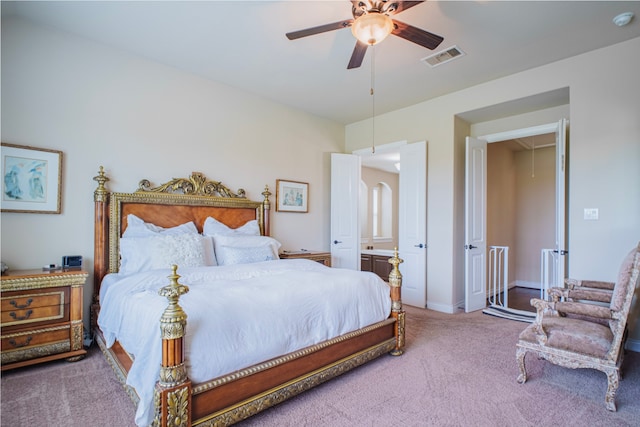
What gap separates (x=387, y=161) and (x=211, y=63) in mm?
4795

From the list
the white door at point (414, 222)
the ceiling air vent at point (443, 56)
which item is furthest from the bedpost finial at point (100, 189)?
the white door at point (414, 222)

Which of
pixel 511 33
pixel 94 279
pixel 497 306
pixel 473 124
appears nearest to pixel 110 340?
pixel 94 279

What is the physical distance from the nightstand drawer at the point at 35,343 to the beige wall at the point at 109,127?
1.79ft

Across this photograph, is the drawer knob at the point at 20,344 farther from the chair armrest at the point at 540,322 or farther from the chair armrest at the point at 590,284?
the chair armrest at the point at 590,284

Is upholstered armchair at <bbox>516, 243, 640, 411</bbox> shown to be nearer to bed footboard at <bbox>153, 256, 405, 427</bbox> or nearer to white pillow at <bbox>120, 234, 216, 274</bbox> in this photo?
bed footboard at <bbox>153, 256, 405, 427</bbox>

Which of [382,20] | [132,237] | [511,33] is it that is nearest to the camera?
[382,20]

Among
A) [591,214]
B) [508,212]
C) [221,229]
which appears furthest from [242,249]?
[508,212]

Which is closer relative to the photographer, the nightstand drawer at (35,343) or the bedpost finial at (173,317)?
the bedpost finial at (173,317)

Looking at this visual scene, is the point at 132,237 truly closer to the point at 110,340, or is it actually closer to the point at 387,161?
the point at 110,340

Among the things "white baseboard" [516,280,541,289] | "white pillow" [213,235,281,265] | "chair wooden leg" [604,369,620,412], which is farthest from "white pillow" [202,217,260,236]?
"white baseboard" [516,280,541,289]

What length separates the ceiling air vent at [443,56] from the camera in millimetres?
3332

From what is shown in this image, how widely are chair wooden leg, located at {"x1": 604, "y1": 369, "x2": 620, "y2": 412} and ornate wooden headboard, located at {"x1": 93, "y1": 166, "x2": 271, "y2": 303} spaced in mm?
3738

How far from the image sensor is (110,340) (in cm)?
251

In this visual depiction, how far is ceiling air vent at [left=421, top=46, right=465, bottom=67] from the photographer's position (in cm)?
333
